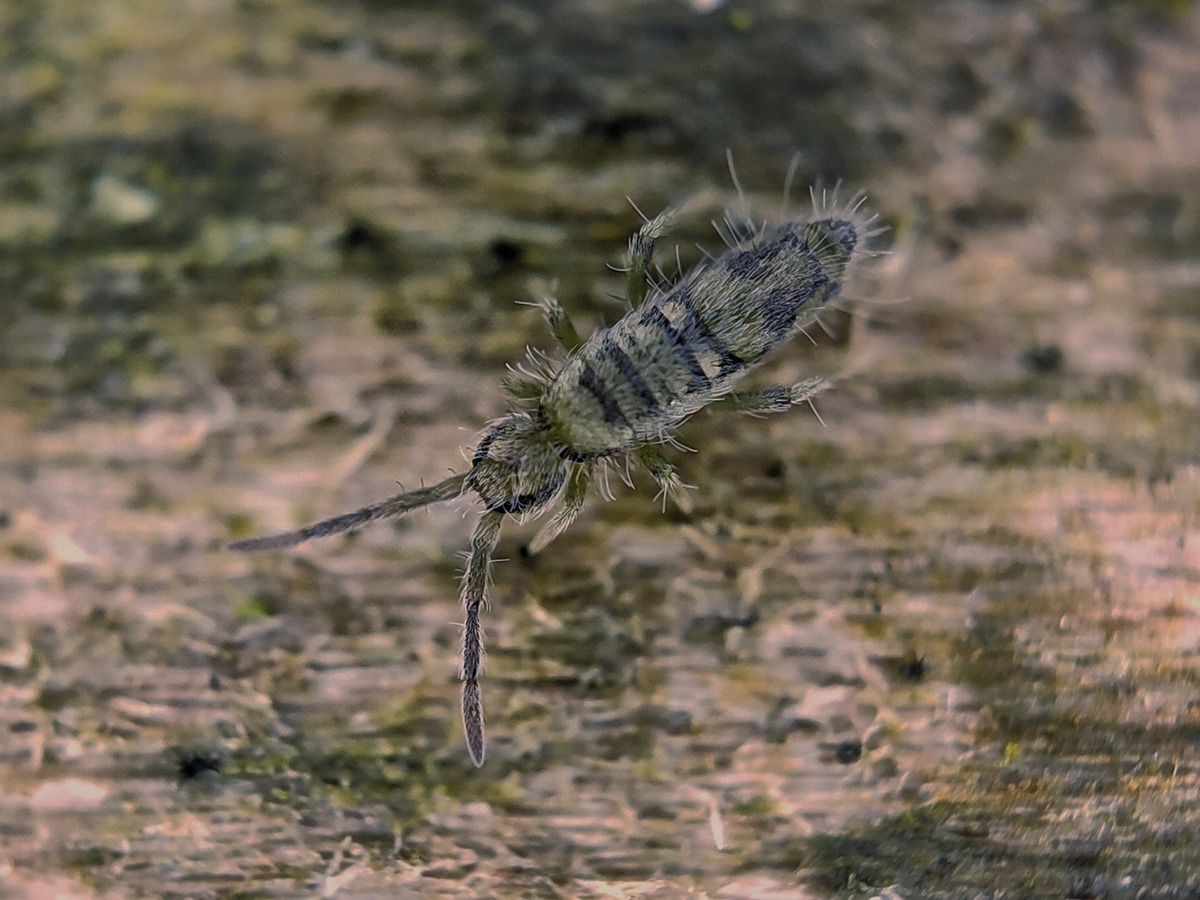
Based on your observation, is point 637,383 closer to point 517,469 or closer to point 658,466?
point 658,466

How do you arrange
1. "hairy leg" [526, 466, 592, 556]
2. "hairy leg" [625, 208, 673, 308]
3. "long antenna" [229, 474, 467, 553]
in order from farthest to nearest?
"hairy leg" [625, 208, 673, 308] < "hairy leg" [526, 466, 592, 556] < "long antenna" [229, 474, 467, 553]

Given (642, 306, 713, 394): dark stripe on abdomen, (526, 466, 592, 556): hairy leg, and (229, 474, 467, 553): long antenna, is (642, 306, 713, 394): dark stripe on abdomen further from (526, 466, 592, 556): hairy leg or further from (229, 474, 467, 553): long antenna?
(229, 474, 467, 553): long antenna

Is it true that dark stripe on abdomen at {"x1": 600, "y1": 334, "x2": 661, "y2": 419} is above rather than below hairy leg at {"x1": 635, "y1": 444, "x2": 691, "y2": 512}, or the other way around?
above

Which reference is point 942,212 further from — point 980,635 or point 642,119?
point 980,635

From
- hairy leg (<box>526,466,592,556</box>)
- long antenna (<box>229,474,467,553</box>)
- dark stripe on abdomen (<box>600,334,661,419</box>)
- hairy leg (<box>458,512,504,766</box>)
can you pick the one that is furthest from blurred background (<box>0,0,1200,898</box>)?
dark stripe on abdomen (<box>600,334,661,419</box>)

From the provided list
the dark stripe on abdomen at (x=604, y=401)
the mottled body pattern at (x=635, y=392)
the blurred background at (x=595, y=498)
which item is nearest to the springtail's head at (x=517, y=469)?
the mottled body pattern at (x=635, y=392)

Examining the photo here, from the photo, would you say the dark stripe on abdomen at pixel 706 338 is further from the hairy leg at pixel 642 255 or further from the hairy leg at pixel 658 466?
the hairy leg at pixel 658 466

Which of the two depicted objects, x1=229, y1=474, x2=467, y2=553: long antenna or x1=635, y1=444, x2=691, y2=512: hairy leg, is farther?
x1=635, y1=444, x2=691, y2=512: hairy leg

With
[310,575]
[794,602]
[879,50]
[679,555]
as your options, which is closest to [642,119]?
[879,50]
